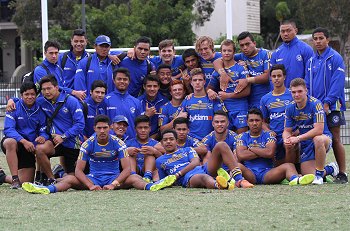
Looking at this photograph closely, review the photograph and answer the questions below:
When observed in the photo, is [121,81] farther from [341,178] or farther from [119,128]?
[341,178]

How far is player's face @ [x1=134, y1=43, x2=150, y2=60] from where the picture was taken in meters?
12.1

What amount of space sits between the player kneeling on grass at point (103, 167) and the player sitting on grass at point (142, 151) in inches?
21.3

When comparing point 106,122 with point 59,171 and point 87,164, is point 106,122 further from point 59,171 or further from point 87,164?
point 59,171

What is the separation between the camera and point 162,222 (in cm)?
773

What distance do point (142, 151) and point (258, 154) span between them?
1.60 metres

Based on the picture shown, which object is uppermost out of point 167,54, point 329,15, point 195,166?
point 329,15

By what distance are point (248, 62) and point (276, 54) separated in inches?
17.5

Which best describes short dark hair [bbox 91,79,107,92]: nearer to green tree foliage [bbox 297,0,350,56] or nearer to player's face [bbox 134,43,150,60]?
player's face [bbox 134,43,150,60]

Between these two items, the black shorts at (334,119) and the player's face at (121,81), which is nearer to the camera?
the black shorts at (334,119)

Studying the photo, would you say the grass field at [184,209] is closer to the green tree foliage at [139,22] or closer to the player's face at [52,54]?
the player's face at [52,54]

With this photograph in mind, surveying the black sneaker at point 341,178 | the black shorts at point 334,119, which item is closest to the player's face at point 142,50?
the black shorts at point 334,119

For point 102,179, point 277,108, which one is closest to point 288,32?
point 277,108

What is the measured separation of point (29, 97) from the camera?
11.5m

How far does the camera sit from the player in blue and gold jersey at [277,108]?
11.2 metres
